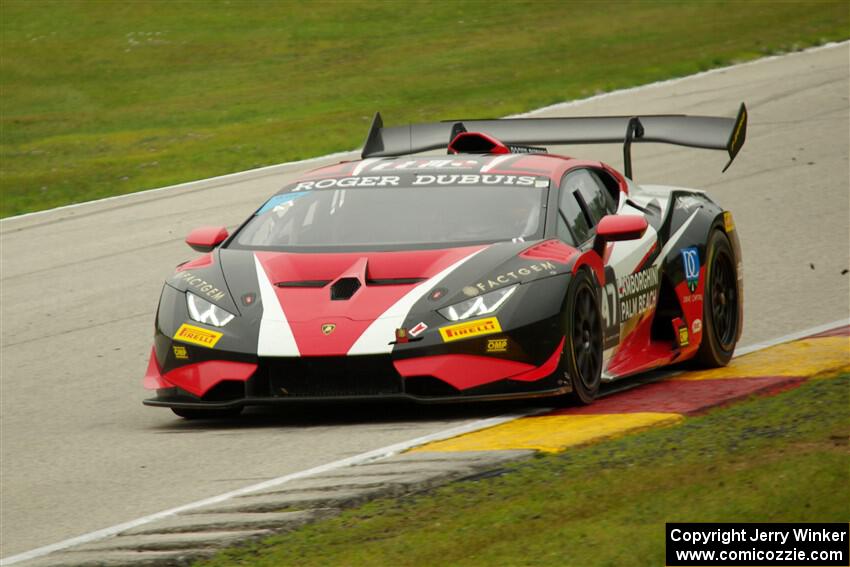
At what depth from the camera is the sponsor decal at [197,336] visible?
25.8ft

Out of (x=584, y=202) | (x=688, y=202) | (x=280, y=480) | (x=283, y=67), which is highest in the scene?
(x=283, y=67)

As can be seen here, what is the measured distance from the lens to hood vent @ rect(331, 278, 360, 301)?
25.8ft

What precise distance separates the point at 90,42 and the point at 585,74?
10089mm

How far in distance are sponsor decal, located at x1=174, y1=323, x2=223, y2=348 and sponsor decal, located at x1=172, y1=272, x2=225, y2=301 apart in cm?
18

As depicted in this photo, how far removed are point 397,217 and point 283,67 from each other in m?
20.7

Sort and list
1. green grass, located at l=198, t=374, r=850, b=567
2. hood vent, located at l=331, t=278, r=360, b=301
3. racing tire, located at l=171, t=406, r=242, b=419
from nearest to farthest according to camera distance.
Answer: green grass, located at l=198, t=374, r=850, b=567 < hood vent, located at l=331, t=278, r=360, b=301 < racing tire, located at l=171, t=406, r=242, b=419

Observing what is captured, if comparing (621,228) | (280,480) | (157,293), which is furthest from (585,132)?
(280,480)

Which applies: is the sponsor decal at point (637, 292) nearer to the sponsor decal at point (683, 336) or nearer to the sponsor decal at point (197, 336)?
the sponsor decal at point (683, 336)

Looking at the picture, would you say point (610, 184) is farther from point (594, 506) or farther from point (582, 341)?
point (594, 506)

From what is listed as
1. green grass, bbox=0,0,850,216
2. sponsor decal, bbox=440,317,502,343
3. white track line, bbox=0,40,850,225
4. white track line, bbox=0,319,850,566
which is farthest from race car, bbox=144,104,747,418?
green grass, bbox=0,0,850,216

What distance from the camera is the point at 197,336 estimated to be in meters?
7.94

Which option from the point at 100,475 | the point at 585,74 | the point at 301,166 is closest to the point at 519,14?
the point at 585,74

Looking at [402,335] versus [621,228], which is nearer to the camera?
[402,335]

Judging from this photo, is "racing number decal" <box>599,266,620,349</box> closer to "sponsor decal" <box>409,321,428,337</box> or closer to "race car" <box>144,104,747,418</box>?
"race car" <box>144,104,747,418</box>
